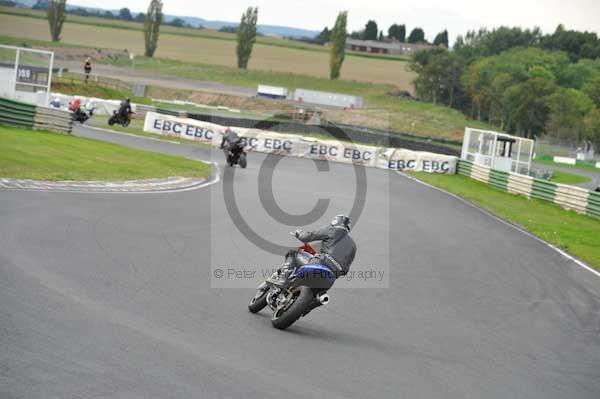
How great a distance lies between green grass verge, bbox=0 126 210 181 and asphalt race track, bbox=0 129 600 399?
244 cm

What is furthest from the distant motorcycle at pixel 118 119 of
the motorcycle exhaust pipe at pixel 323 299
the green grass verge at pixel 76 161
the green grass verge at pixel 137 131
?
the motorcycle exhaust pipe at pixel 323 299

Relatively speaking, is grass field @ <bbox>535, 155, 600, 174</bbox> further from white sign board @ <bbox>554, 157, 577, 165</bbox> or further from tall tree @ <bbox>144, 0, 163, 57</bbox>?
tall tree @ <bbox>144, 0, 163, 57</bbox>

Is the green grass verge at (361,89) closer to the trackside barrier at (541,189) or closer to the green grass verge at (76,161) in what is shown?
the trackside barrier at (541,189)

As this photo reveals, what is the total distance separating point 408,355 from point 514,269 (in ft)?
25.6

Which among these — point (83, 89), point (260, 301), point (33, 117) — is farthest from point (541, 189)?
point (83, 89)

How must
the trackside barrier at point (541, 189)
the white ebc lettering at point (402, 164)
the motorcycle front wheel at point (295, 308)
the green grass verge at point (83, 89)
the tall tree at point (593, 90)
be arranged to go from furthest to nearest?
the tall tree at point (593, 90)
the green grass verge at point (83, 89)
the white ebc lettering at point (402, 164)
the trackside barrier at point (541, 189)
the motorcycle front wheel at point (295, 308)

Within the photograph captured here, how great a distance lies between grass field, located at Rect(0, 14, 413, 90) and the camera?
11350 centimetres

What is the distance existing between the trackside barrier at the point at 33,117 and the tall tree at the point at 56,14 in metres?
69.9

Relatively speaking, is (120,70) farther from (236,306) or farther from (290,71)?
(236,306)

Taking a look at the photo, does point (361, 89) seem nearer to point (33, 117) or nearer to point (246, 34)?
point (246, 34)

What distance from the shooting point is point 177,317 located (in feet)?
30.1

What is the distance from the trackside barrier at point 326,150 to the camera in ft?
129

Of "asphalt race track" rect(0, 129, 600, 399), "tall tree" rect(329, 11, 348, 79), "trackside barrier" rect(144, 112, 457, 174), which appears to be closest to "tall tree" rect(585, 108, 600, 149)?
"tall tree" rect(329, 11, 348, 79)

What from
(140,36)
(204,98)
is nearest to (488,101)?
(204,98)
